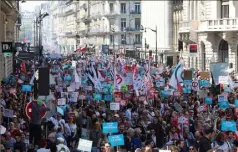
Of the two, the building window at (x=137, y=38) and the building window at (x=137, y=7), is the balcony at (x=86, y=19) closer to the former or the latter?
the building window at (x=137, y=7)

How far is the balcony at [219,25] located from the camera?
4738 centimetres

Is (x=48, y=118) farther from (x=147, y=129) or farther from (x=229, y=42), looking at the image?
(x=229, y=42)

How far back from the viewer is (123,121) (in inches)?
790

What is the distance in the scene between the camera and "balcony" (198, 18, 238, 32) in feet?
155

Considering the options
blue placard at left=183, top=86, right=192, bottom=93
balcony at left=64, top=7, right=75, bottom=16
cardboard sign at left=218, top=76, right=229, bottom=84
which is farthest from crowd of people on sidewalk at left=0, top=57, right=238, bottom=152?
balcony at left=64, top=7, right=75, bottom=16

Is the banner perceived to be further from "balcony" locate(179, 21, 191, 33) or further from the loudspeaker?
"balcony" locate(179, 21, 191, 33)

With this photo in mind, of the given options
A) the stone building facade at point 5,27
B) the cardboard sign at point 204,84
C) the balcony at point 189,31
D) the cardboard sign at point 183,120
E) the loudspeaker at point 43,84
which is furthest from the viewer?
the balcony at point 189,31

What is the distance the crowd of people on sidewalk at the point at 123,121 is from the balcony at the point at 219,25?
59.3 ft

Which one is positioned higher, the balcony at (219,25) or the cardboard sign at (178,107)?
the balcony at (219,25)

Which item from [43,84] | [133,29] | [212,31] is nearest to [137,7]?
[133,29]

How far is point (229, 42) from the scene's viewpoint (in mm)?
49250

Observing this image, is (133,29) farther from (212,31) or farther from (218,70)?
(218,70)

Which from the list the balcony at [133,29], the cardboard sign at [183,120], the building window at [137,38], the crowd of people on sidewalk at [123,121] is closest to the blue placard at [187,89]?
the crowd of people on sidewalk at [123,121]

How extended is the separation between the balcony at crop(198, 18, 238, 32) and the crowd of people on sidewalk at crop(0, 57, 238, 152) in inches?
711
